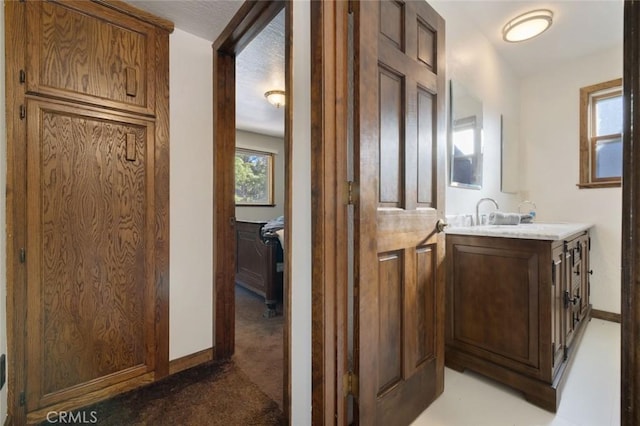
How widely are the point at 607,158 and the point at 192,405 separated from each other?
384cm

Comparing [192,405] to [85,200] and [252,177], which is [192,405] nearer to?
→ [85,200]

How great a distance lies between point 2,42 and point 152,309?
4.84ft

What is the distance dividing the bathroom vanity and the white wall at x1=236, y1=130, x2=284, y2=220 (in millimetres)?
4053

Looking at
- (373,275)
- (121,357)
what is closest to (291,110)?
(373,275)

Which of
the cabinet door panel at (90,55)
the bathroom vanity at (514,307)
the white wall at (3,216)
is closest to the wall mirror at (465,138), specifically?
the bathroom vanity at (514,307)

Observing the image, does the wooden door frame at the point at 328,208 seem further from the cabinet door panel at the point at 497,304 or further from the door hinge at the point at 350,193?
the cabinet door panel at the point at 497,304

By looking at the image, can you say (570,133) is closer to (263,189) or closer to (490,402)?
(490,402)

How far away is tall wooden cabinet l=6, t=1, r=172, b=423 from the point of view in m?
1.31

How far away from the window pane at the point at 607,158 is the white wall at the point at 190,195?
135 inches

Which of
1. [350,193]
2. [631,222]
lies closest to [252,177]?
[350,193]

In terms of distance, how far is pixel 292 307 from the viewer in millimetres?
1170

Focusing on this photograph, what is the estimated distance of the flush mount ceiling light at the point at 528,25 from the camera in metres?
2.15

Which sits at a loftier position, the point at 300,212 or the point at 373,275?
the point at 300,212

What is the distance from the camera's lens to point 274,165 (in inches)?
219
